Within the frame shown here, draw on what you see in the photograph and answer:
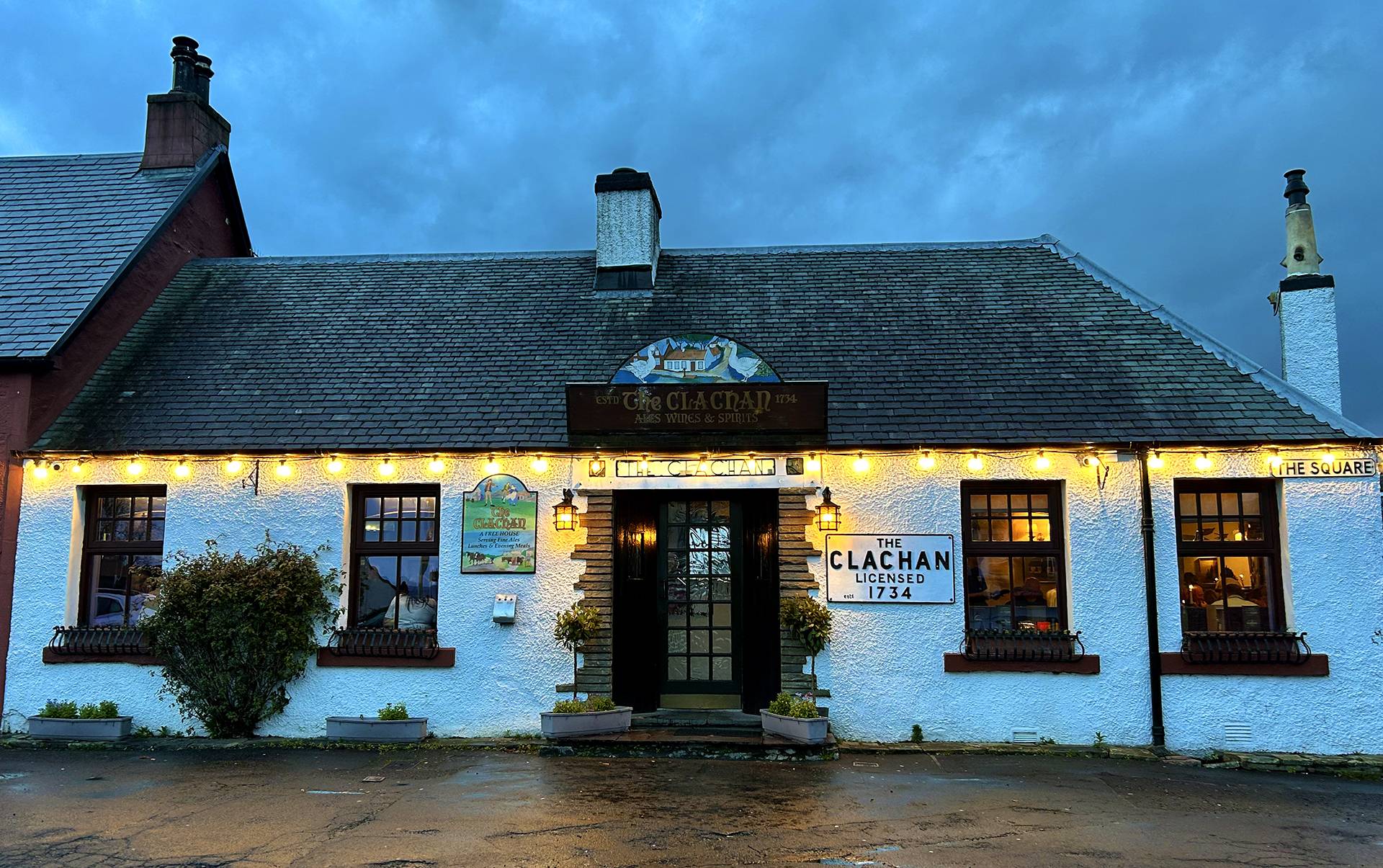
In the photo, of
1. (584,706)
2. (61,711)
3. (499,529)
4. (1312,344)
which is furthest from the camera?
(1312,344)

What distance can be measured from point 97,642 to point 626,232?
820 centimetres

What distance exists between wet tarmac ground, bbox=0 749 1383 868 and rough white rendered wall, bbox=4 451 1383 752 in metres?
0.66

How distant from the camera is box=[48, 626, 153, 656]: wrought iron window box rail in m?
10.3

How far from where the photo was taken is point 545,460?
1035cm

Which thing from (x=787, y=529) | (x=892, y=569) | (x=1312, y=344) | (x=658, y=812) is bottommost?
(x=658, y=812)

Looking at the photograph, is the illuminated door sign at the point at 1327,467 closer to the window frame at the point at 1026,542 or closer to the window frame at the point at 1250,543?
the window frame at the point at 1250,543

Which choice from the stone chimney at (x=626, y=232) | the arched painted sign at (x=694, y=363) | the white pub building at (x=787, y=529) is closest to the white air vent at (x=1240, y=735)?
the white pub building at (x=787, y=529)

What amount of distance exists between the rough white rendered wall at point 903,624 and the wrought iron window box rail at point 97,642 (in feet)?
0.60

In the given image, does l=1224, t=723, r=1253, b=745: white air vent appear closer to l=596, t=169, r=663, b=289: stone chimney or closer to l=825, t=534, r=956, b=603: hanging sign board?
l=825, t=534, r=956, b=603: hanging sign board

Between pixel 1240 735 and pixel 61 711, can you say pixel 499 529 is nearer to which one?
pixel 61 711

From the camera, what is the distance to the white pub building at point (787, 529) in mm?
9672

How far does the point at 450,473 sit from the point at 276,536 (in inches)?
81.3

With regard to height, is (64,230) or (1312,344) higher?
(64,230)

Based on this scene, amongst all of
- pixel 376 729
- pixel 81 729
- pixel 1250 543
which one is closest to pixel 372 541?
pixel 376 729
